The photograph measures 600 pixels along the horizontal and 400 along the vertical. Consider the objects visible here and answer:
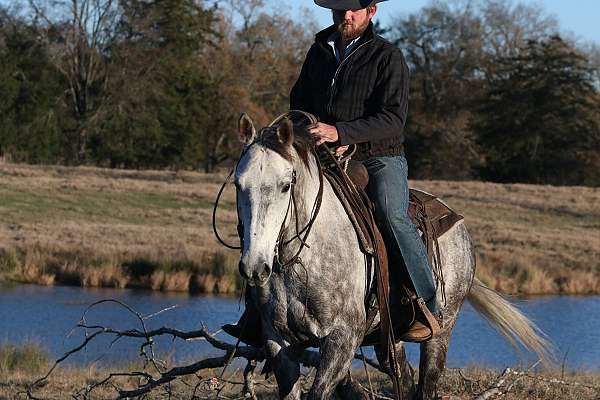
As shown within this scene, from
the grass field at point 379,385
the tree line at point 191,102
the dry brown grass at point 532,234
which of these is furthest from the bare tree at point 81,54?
the grass field at point 379,385

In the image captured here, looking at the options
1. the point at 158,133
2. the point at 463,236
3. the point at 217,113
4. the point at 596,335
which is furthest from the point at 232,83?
the point at 463,236

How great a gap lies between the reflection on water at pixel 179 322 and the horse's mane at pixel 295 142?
7261 mm

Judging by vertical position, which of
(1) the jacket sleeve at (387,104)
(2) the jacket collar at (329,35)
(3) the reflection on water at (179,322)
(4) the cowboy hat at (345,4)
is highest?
(4) the cowboy hat at (345,4)

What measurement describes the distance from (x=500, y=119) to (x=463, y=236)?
4500 centimetres

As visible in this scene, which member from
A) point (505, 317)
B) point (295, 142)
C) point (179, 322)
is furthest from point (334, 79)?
point (179, 322)

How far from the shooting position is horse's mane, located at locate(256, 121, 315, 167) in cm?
583

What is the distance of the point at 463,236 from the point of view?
27.0 feet

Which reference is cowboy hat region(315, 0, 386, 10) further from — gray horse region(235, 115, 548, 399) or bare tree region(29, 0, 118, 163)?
bare tree region(29, 0, 118, 163)

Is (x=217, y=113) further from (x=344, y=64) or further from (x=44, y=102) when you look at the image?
(x=344, y=64)

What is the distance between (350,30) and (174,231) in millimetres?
21138

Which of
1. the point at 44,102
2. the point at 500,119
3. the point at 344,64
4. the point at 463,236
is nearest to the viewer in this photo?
the point at 344,64

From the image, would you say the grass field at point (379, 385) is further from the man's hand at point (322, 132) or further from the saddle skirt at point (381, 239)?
the man's hand at point (322, 132)

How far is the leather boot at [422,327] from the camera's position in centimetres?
706

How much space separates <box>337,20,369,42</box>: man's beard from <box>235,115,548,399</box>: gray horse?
895mm
